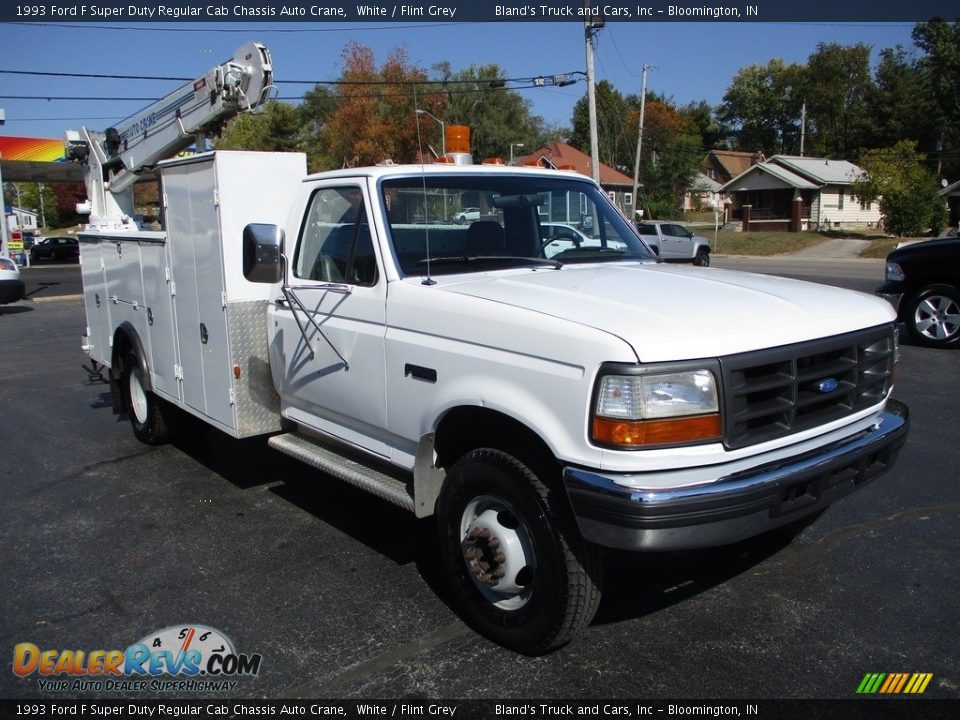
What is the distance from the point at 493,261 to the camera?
13.9 feet

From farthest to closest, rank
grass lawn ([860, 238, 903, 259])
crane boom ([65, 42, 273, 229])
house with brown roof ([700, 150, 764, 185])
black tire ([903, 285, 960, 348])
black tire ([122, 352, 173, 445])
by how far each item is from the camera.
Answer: house with brown roof ([700, 150, 764, 185]) < grass lawn ([860, 238, 903, 259]) < black tire ([903, 285, 960, 348]) < crane boom ([65, 42, 273, 229]) < black tire ([122, 352, 173, 445])

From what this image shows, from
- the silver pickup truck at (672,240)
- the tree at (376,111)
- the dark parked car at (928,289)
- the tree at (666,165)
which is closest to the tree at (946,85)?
the tree at (666,165)

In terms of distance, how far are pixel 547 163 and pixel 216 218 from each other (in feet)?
8.47

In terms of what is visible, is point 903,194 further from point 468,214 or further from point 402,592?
point 402,592

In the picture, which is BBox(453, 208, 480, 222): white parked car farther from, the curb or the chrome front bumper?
the curb

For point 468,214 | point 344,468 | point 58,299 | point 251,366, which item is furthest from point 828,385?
point 58,299

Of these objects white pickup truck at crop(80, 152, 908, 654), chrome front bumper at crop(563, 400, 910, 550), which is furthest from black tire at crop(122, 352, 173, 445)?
chrome front bumper at crop(563, 400, 910, 550)

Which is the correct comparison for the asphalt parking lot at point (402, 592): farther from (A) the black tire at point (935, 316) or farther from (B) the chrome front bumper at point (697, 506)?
(A) the black tire at point (935, 316)

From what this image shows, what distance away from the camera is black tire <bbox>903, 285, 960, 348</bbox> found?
10211 millimetres

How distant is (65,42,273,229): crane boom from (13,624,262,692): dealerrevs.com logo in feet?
20.0

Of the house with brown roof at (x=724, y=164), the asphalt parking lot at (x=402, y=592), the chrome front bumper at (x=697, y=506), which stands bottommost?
the asphalt parking lot at (x=402, y=592)

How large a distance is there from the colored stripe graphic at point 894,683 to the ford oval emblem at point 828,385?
116cm

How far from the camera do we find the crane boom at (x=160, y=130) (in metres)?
8.27

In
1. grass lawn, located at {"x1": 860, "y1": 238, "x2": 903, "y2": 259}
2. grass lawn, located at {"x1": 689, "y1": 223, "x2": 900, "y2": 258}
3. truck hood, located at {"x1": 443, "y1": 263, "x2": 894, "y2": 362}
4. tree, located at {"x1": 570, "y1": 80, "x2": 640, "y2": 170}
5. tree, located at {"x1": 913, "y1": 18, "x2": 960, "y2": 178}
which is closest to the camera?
truck hood, located at {"x1": 443, "y1": 263, "x2": 894, "y2": 362}
